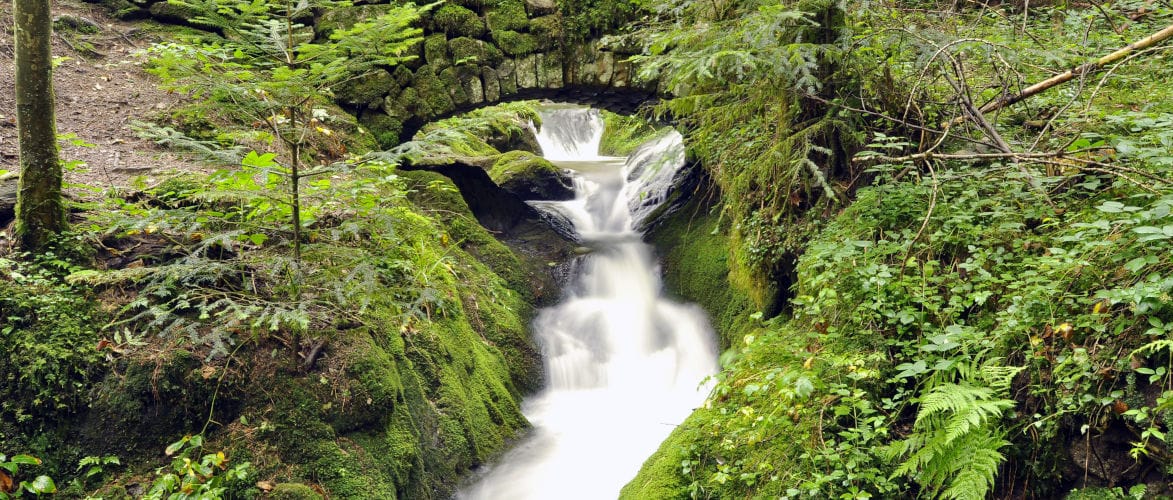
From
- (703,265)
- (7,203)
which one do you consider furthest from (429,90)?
(7,203)

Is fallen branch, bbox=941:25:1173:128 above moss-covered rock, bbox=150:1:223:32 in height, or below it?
below

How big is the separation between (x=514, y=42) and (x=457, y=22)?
2.60 feet

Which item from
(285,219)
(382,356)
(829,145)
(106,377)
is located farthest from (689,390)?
(106,377)

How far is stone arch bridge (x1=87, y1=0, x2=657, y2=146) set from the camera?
8180 millimetres

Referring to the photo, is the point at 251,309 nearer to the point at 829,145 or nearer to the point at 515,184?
Result: the point at 829,145

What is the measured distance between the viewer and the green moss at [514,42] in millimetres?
8312

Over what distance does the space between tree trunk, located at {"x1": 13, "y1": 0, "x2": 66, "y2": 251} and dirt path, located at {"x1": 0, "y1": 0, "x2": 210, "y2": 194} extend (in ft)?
1.75

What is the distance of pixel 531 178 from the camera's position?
1138cm

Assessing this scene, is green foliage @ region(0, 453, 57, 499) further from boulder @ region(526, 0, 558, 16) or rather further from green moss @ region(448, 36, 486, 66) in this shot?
boulder @ region(526, 0, 558, 16)

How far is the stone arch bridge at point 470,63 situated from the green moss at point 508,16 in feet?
0.04

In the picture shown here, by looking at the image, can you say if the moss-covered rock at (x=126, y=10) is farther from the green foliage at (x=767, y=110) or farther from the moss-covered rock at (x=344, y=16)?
the green foliage at (x=767, y=110)

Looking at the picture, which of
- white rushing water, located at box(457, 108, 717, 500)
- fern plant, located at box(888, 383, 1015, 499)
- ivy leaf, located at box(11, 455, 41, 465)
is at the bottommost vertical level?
white rushing water, located at box(457, 108, 717, 500)

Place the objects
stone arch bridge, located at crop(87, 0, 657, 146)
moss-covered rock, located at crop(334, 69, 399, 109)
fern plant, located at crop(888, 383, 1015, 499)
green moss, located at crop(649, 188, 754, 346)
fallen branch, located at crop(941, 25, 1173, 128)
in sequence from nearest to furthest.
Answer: fern plant, located at crop(888, 383, 1015, 499)
fallen branch, located at crop(941, 25, 1173, 128)
green moss, located at crop(649, 188, 754, 346)
moss-covered rock, located at crop(334, 69, 399, 109)
stone arch bridge, located at crop(87, 0, 657, 146)

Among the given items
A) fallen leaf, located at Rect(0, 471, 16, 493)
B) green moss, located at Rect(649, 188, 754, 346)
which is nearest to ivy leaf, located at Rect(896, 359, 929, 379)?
green moss, located at Rect(649, 188, 754, 346)
